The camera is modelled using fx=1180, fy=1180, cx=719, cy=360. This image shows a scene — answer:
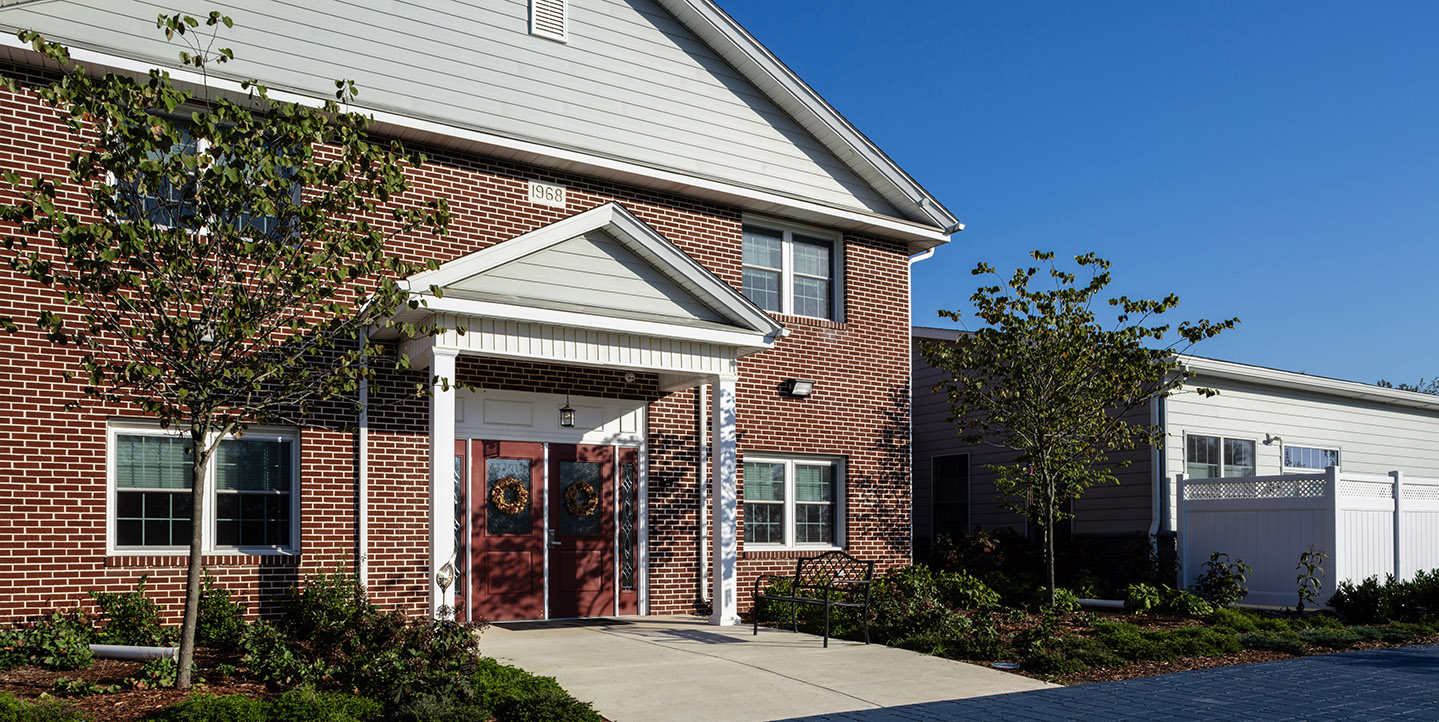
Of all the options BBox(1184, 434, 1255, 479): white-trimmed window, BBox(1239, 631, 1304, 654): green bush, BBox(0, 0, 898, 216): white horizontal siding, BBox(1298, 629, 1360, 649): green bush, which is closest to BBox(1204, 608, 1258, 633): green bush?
BBox(1239, 631, 1304, 654): green bush

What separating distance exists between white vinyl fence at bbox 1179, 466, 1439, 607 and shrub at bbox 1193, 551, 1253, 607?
0.27 meters

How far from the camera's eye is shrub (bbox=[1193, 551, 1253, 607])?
56.2 ft

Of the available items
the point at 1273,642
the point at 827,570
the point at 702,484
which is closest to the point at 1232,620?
the point at 1273,642

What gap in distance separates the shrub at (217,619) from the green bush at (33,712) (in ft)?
10.4

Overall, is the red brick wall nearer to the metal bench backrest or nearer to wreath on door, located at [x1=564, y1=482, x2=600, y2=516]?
the metal bench backrest

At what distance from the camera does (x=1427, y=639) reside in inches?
573

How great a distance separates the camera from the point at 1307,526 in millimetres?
16938

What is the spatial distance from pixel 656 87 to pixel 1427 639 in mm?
12000

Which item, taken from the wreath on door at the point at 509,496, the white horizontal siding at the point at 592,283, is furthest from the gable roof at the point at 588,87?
the wreath on door at the point at 509,496

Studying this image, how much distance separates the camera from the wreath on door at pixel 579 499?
575 inches

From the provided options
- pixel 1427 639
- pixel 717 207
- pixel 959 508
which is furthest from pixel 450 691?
pixel 959 508

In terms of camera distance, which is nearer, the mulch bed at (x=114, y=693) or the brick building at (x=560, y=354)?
the mulch bed at (x=114, y=693)

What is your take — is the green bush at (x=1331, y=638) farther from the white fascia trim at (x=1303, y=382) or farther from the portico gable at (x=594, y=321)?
the portico gable at (x=594, y=321)

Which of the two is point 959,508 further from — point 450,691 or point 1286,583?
point 450,691
